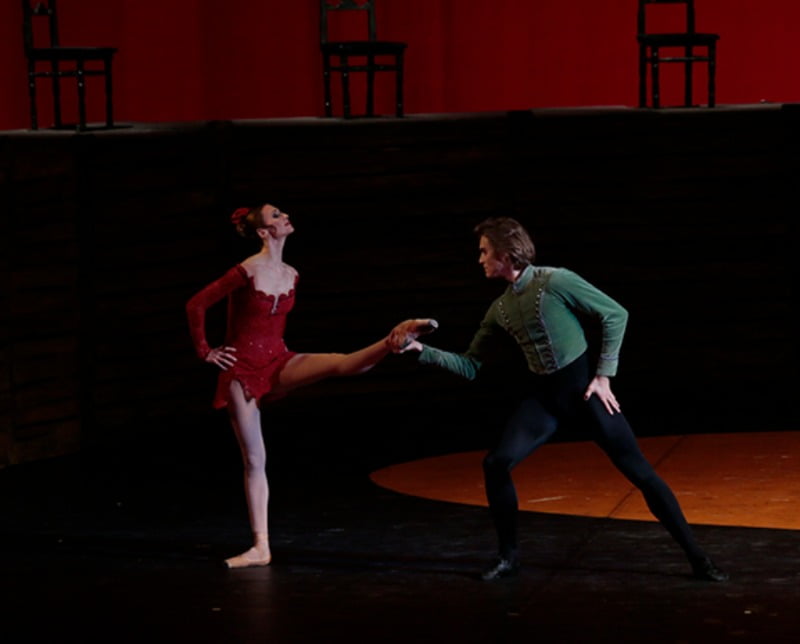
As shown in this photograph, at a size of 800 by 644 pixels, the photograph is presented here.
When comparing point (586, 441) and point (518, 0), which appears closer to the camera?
point (586, 441)

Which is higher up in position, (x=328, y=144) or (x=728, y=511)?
(x=328, y=144)

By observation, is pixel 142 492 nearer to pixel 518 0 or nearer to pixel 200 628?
pixel 200 628

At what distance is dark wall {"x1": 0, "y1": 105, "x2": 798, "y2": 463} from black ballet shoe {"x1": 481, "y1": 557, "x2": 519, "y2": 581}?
2.68 metres

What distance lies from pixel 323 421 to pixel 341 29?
10.8ft

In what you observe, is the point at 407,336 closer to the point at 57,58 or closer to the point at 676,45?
the point at 57,58

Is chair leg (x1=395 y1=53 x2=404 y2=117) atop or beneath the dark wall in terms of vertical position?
atop

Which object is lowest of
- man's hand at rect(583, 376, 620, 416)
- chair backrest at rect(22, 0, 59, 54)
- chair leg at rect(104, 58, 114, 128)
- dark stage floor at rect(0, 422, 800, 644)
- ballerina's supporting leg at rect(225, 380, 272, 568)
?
dark stage floor at rect(0, 422, 800, 644)

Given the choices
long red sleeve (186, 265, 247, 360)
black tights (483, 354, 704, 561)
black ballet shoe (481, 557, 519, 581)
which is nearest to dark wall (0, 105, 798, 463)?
long red sleeve (186, 265, 247, 360)

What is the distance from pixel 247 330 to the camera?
710 centimetres

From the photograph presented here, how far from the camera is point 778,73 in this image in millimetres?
12570

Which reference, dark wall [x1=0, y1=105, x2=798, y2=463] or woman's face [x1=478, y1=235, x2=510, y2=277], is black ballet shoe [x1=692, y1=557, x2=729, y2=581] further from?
dark wall [x1=0, y1=105, x2=798, y2=463]

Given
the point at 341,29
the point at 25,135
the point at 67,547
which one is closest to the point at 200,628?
the point at 67,547

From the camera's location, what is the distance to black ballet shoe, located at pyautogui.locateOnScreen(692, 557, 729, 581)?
6547 mm

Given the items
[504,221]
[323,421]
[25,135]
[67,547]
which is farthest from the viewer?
[323,421]
